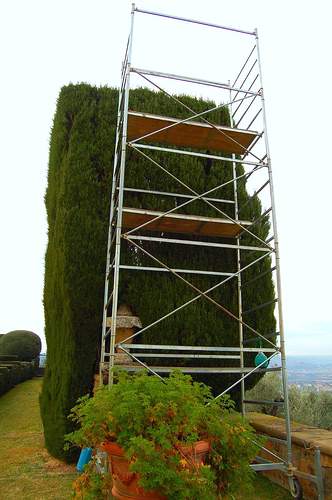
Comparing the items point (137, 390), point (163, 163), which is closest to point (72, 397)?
point (137, 390)

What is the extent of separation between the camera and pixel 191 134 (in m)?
5.32

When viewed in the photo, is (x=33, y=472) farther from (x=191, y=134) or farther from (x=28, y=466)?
(x=191, y=134)

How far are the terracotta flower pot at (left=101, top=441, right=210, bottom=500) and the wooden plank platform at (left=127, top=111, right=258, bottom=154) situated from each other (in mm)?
3834

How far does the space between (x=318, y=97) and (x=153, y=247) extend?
3888 millimetres

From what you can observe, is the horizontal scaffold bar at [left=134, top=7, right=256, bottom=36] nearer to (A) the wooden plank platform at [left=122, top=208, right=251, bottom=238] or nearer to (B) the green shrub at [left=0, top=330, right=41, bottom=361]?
(A) the wooden plank platform at [left=122, top=208, right=251, bottom=238]

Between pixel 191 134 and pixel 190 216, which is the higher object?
pixel 191 134

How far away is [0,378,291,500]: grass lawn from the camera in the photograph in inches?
160

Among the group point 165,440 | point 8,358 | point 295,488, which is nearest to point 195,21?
point 165,440

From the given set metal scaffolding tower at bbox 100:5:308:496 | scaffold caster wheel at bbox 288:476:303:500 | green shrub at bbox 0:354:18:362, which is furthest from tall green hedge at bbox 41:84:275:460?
green shrub at bbox 0:354:18:362

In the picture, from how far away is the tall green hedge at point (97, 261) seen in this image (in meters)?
5.07

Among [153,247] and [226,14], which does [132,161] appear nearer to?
[153,247]

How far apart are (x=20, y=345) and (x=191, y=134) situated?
16.2m

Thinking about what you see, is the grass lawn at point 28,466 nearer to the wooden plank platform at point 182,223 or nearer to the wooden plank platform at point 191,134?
the wooden plank platform at point 182,223

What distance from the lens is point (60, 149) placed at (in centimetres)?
606
